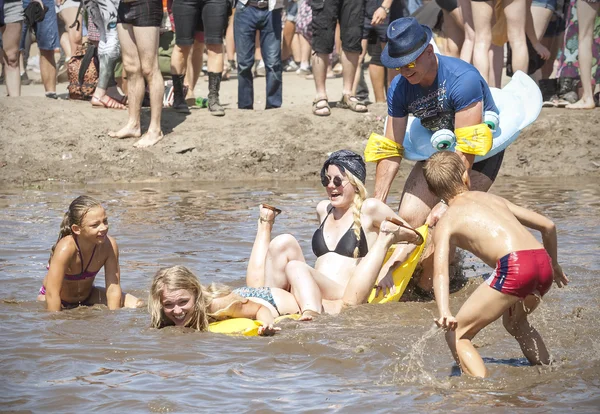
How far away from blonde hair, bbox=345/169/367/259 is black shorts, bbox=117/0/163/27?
4.47 metres

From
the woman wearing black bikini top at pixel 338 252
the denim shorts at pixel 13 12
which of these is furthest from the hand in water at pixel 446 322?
the denim shorts at pixel 13 12

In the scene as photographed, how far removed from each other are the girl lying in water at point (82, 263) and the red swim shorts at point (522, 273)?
2.65m

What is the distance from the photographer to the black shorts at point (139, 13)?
10.4 metres

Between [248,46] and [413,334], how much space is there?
6.32m

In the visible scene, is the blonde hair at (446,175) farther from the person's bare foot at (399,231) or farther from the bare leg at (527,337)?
the person's bare foot at (399,231)

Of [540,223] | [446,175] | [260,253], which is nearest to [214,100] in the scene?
[260,253]

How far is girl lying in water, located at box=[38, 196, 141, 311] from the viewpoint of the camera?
6449 mm

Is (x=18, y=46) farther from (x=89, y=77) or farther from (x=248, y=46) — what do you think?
(x=248, y=46)

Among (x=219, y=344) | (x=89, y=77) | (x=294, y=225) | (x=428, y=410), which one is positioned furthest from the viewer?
(x=89, y=77)

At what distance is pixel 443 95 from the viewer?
655 centimetres

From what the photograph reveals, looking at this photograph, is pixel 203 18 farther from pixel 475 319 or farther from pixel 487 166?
pixel 475 319

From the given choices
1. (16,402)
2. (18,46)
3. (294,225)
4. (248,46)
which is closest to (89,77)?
(18,46)

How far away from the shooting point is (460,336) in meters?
4.89

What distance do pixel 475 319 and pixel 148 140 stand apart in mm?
6935
